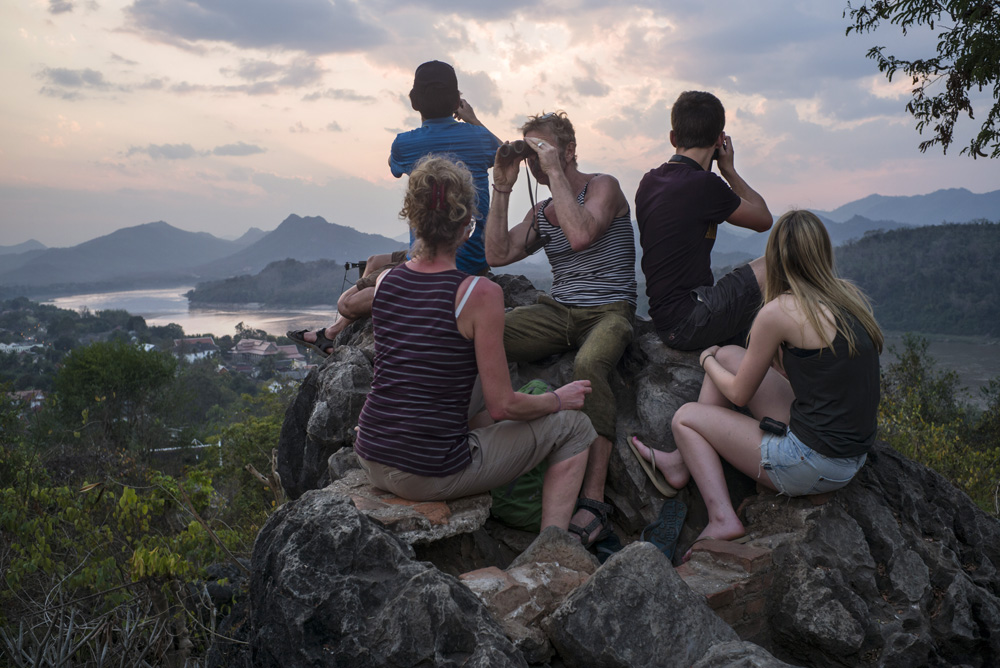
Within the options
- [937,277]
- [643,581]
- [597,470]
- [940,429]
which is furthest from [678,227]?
[937,277]

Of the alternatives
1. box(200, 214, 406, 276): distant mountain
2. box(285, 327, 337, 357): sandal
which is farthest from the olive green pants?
box(200, 214, 406, 276): distant mountain

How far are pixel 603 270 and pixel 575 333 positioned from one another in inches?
17.5

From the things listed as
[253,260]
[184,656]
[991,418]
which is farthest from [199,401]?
[253,260]

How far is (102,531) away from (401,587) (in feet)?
16.9

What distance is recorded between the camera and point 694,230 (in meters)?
4.24

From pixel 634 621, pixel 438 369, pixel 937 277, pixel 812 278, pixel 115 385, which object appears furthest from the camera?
pixel 937 277

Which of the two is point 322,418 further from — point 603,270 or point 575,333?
point 603,270

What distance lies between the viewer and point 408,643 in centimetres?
227

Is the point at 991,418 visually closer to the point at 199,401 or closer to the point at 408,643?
the point at 408,643

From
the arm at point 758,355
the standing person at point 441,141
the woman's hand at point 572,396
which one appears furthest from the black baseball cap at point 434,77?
the arm at point 758,355

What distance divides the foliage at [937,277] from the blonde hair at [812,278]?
188 ft

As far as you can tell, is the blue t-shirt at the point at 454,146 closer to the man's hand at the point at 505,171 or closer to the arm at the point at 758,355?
the man's hand at the point at 505,171

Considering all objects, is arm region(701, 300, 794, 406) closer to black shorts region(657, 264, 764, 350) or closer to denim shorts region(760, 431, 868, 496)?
denim shorts region(760, 431, 868, 496)

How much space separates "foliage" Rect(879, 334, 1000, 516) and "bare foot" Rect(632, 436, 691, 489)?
479cm
